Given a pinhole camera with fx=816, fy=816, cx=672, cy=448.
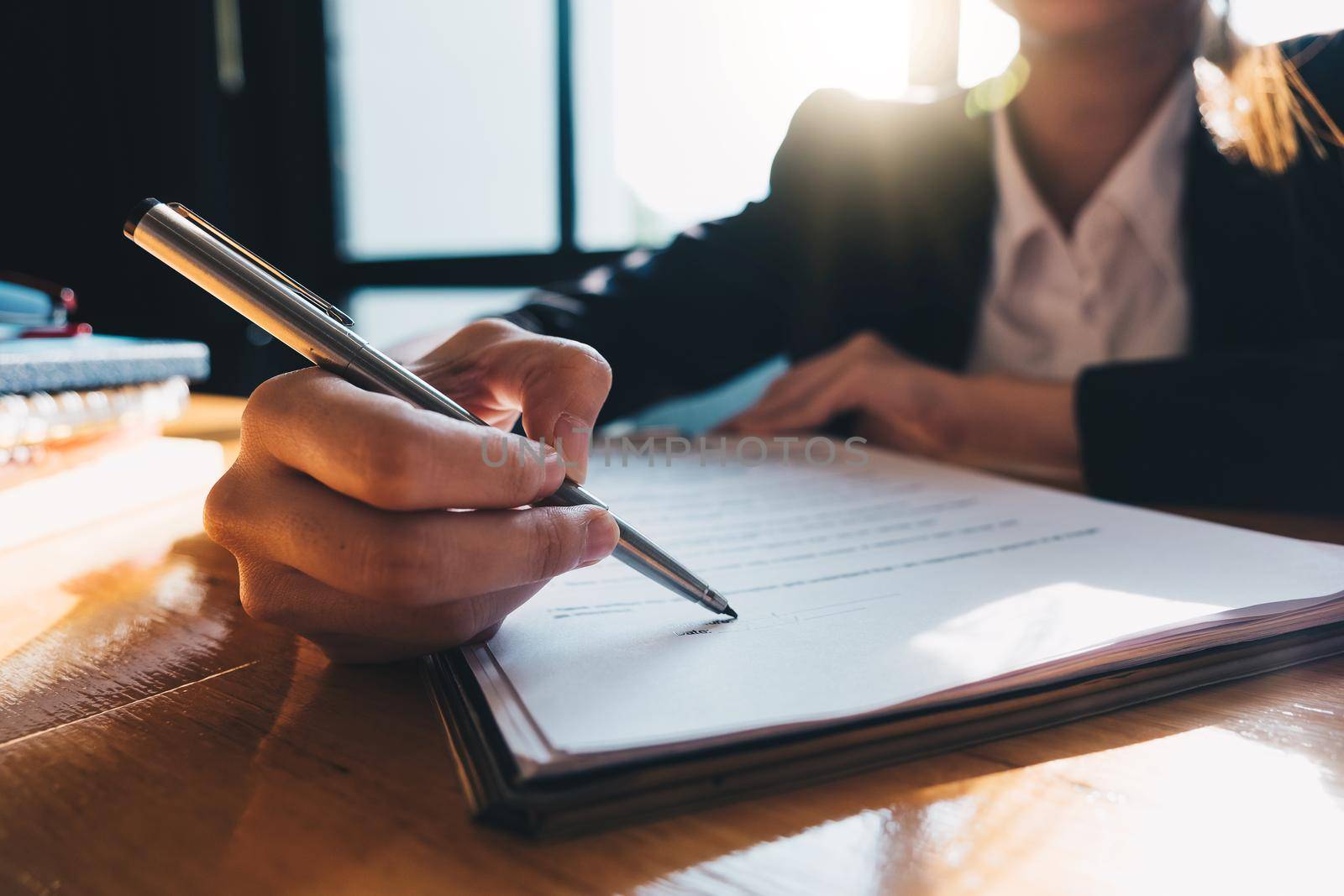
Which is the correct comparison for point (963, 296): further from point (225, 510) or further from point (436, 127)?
point (436, 127)

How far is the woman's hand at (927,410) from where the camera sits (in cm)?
64

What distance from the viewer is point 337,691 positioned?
0.82 feet

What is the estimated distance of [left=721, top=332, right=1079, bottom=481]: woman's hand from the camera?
0.64 metres

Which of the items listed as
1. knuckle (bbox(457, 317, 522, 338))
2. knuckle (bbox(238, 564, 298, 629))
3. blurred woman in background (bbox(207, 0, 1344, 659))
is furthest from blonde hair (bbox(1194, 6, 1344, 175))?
knuckle (bbox(238, 564, 298, 629))

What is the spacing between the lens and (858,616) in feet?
0.88

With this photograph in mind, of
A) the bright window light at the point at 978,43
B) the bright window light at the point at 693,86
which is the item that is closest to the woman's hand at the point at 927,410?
the bright window light at the point at 693,86

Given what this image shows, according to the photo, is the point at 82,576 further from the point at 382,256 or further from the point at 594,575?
the point at 382,256

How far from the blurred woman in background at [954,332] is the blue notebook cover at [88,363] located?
0.24m

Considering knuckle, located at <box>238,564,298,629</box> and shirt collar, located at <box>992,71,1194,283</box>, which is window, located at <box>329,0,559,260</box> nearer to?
shirt collar, located at <box>992,71,1194,283</box>

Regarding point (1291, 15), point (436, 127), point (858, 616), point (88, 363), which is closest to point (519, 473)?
point (858, 616)

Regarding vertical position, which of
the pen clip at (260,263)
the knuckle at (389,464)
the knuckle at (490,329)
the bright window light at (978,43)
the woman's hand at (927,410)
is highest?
the bright window light at (978,43)

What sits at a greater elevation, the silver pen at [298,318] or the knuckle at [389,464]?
the silver pen at [298,318]

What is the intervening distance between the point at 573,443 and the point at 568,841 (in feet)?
0.47

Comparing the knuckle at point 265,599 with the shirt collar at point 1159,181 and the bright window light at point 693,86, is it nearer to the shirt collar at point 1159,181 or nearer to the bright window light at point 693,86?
the shirt collar at point 1159,181
